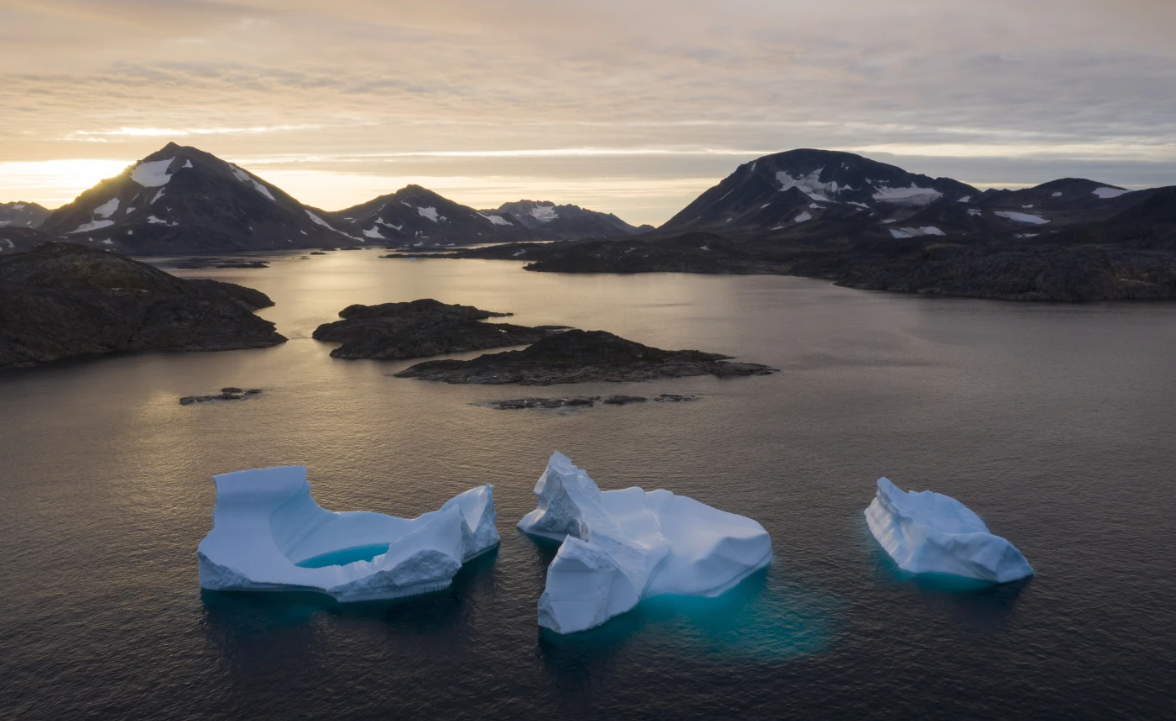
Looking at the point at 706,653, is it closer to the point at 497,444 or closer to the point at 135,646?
the point at 135,646

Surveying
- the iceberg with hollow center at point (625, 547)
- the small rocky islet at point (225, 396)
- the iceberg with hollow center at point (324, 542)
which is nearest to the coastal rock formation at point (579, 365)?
the small rocky islet at point (225, 396)

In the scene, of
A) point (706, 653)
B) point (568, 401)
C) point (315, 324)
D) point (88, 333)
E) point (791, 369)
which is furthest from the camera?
point (315, 324)

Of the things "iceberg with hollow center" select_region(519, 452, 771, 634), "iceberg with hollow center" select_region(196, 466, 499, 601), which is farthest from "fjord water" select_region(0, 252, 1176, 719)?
"iceberg with hollow center" select_region(519, 452, 771, 634)

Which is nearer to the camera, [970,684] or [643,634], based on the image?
[970,684]

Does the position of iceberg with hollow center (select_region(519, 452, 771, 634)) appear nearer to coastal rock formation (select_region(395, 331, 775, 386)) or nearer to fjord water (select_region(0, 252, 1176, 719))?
fjord water (select_region(0, 252, 1176, 719))

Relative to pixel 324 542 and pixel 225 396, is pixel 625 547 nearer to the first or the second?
pixel 324 542

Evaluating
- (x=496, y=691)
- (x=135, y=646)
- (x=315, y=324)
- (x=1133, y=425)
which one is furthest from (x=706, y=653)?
(x=315, y=324)

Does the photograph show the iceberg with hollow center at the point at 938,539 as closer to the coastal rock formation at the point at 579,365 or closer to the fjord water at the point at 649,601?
the fjord water at the point at 649,601
